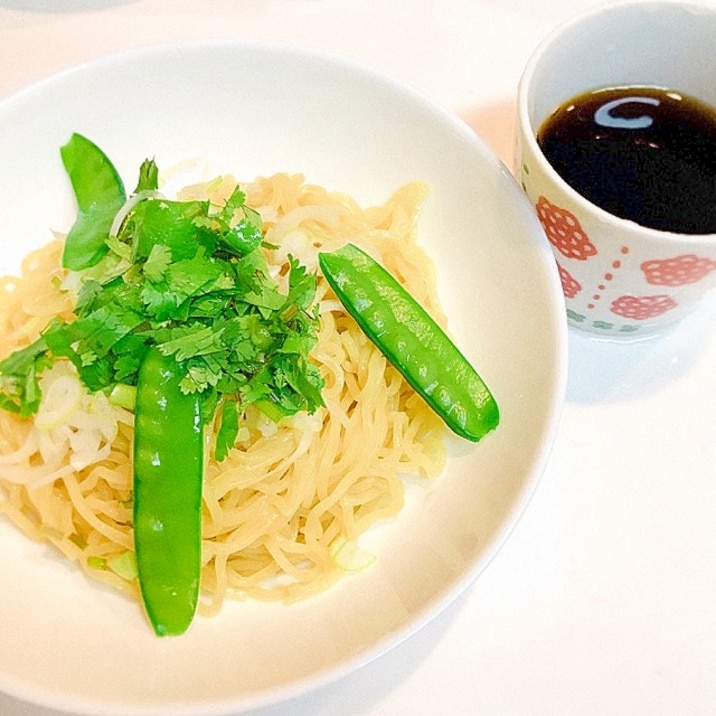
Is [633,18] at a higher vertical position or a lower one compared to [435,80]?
higher

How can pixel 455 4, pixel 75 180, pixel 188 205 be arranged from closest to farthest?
pixel 188 205 < pixel 75 180 < pixel 455 4

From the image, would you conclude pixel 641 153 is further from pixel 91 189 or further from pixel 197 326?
pixel 91 189

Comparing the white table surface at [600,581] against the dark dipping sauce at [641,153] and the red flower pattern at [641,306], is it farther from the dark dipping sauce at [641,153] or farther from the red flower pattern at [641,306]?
the dark dipping sauce at [641,153]

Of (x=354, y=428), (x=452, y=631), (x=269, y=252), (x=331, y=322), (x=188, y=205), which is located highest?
(x=188, y=205)

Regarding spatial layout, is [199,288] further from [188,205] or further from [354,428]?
[354,428]

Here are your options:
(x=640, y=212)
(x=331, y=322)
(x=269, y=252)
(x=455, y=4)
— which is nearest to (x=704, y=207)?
(x=640, y=212)

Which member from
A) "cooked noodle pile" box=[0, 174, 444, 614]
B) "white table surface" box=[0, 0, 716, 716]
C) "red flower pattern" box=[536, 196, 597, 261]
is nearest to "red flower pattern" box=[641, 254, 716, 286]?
"red flower pattern" box=[536, 196, 597, 261]

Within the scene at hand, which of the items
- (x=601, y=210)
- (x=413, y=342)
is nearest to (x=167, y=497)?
(x=413, y=342)
